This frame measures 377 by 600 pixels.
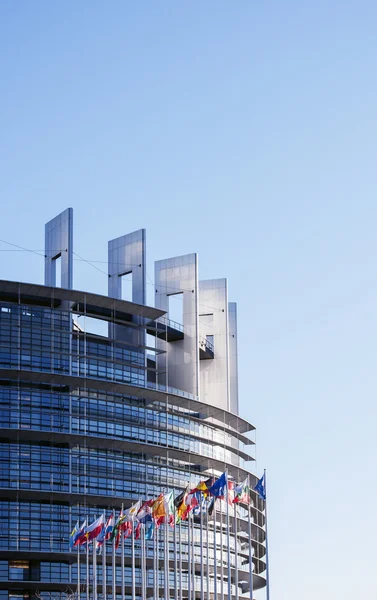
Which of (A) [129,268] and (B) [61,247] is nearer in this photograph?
(B) [61,247]

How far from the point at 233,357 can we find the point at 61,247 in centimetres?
3087

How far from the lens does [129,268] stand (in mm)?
114750

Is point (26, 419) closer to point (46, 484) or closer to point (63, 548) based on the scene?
point (46, 484)

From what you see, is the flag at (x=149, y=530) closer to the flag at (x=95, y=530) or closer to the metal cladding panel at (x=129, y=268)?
the flag at (x=95, y=530)

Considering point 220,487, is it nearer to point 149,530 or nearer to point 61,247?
point 149,530

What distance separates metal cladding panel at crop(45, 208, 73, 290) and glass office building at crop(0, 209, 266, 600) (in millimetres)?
142

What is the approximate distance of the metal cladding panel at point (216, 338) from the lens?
411 feet

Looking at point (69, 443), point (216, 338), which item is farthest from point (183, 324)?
point (69, 443)

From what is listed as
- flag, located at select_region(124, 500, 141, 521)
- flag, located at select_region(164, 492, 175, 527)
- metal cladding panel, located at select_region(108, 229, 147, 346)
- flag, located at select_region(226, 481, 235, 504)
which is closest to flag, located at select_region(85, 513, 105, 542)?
flag, located at select_region(124, 500, 141, 521)

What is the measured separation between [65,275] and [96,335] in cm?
677

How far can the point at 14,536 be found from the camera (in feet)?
327

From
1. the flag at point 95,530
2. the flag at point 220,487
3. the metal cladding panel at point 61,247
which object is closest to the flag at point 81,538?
the flag at point 95,530

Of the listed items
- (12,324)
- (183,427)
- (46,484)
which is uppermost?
(12,324)

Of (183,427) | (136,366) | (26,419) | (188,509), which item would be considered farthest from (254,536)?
(188,509)
